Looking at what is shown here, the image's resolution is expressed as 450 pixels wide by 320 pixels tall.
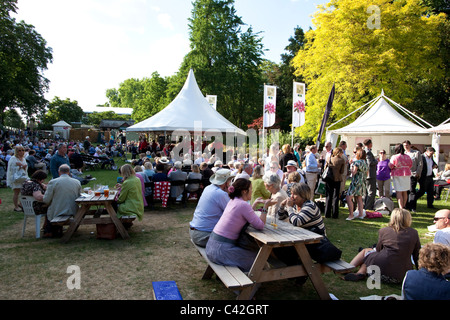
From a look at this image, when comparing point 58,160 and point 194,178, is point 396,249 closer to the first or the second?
point 194,178

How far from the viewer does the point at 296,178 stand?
4.93 m

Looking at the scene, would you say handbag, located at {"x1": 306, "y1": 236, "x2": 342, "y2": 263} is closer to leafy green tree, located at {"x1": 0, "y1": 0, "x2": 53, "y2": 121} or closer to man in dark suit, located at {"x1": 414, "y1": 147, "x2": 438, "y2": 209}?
man in dark suit, located at {"x1": 414, "y1": 147, "x2": 438, "y2": 209}

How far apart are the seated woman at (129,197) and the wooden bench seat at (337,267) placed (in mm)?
3544

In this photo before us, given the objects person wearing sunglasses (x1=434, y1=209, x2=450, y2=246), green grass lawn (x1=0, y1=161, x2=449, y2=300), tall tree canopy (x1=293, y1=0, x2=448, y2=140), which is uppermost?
tall tree canopy (x1=293, y1=0, x2=448, y2=140)

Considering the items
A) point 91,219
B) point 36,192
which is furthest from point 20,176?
point 91,219

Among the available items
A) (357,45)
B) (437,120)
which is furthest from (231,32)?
(437,120)

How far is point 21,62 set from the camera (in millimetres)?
27625

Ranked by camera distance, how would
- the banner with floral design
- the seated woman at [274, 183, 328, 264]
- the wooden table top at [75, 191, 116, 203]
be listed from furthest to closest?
1. the banner with floral design
2. the wooden table top at [75, 191, 116, 203]
3. the seated woman at [274, 183, 328, 264]

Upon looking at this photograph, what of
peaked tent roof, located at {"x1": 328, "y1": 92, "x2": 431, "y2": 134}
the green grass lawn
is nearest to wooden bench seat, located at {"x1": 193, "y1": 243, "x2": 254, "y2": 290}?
the green grass lawn

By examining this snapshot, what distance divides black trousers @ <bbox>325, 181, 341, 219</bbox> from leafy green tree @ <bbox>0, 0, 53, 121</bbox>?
83.5 feet

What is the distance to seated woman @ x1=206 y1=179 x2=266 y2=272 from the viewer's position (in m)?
3.16

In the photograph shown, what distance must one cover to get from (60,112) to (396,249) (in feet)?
208
